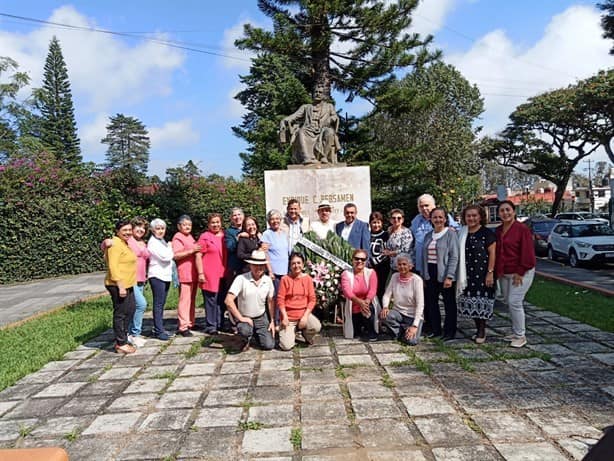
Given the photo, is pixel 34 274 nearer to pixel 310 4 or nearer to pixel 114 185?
pixel 114 185

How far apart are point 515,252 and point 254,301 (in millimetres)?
2711

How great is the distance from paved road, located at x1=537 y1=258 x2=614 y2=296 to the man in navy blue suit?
546cm

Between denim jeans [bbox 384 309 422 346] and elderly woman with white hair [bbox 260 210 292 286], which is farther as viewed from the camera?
elderly woman with white hair [bbox 260 210 292 286]

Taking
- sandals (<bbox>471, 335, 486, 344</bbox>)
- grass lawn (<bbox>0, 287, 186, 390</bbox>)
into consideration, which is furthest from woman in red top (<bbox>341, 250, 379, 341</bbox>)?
grass lawn (<bbox>0, 287, 186, 390</bbox>)

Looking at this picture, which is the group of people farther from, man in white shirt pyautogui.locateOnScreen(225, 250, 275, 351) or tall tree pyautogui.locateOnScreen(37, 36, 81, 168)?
tall tree pyautogui.locateOnScreen(37, 36, 81, 168)

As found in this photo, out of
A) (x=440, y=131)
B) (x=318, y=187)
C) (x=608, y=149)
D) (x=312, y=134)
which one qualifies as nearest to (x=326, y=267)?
(x=318, y=187)

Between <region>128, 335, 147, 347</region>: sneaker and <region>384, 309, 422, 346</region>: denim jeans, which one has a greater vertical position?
<region>384, 309, 422, 346</region>: denim jeans

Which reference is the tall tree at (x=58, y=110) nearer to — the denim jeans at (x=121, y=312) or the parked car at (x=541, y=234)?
the parked car at (x=541, y=234)

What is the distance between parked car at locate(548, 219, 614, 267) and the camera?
12.9 m

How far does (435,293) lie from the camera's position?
543 centimetres

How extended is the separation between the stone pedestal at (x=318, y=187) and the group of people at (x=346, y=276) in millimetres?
2082

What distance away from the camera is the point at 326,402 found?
3.62 metres

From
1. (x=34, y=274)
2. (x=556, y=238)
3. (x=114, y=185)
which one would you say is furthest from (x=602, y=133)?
(x=34, y=274)

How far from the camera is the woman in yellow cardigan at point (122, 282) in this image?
5059 millimetres
